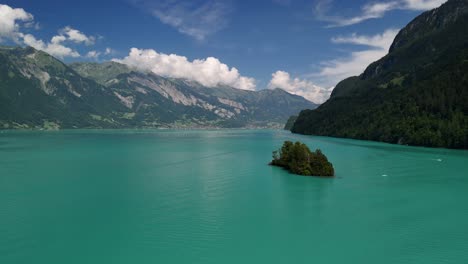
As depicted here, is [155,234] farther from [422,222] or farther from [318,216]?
[422,222]

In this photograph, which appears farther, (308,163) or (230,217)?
(308,163)

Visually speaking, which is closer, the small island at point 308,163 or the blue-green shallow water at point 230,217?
the blue-green shallow water at point 230,217

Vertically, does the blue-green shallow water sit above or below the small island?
below

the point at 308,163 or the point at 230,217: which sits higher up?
the point at 308,163

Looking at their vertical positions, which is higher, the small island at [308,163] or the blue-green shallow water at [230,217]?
the small island at [308,163]

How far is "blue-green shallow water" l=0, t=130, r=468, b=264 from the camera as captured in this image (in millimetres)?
33250

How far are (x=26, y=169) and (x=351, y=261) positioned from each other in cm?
8067

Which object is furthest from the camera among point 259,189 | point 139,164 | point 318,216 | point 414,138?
point 414,138

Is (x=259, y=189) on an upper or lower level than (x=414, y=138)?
lower

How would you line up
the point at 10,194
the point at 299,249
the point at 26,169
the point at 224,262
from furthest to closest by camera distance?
1. the point at 26,169
2. the point at 10,194
3. the point at 299,249
4. the point at 224,262

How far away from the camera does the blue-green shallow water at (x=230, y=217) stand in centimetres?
3325

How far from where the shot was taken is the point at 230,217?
4522cm

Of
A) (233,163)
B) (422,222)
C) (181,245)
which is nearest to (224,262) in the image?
(181,245)

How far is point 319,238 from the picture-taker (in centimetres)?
3766
